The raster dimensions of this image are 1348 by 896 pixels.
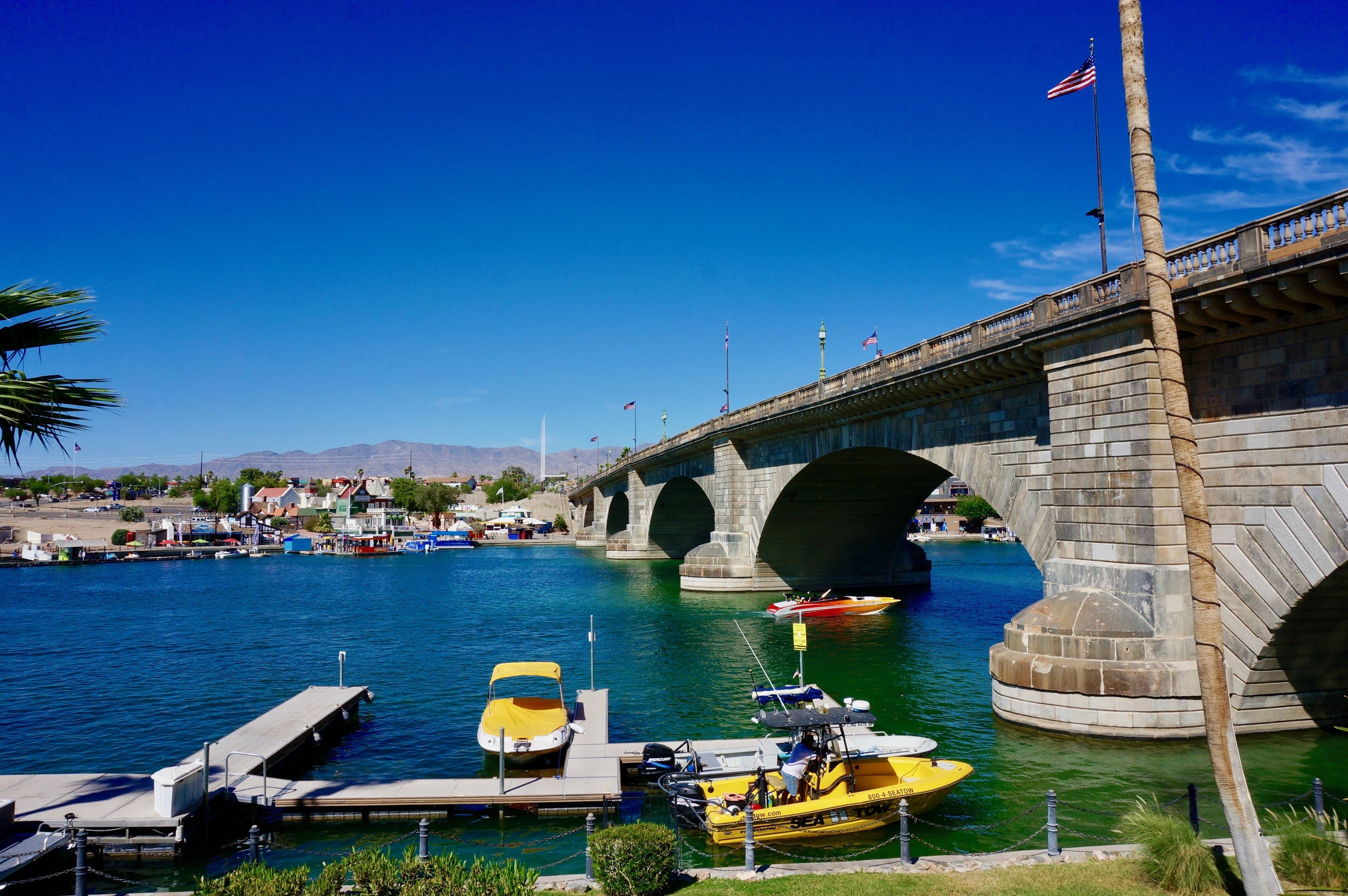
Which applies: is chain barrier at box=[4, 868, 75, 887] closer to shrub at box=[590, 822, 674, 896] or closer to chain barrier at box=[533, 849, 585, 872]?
chain barrier at box=[533, 849, 585, 872]

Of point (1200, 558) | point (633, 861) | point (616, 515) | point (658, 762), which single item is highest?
point (616, 515)

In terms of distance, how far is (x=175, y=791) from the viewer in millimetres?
13648

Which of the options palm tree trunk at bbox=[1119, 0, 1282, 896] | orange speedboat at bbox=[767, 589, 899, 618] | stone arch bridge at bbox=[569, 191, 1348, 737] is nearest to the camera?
palm tree trunk at bbox=[1119, 0, 1282, 896]

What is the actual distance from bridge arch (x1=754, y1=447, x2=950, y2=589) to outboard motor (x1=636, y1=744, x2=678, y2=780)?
24.2 meters

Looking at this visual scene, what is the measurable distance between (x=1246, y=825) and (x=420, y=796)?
1290 cm

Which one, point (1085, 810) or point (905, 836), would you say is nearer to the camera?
point (905, 836)

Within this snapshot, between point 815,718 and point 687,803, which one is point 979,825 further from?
point 687,803

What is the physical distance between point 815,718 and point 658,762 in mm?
4207

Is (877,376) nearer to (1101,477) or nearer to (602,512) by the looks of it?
(1101,477)

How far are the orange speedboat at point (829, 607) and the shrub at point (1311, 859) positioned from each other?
31.0m

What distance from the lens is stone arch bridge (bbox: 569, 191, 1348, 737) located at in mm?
15078

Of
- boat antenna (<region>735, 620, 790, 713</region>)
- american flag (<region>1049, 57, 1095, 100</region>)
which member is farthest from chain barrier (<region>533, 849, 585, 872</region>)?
american flag (<region>1049, 57, 1095, 100</region>)

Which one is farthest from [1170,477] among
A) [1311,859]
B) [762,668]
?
[762,668]

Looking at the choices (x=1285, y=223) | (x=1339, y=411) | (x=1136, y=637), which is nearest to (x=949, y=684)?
(x=1136, y=637)
